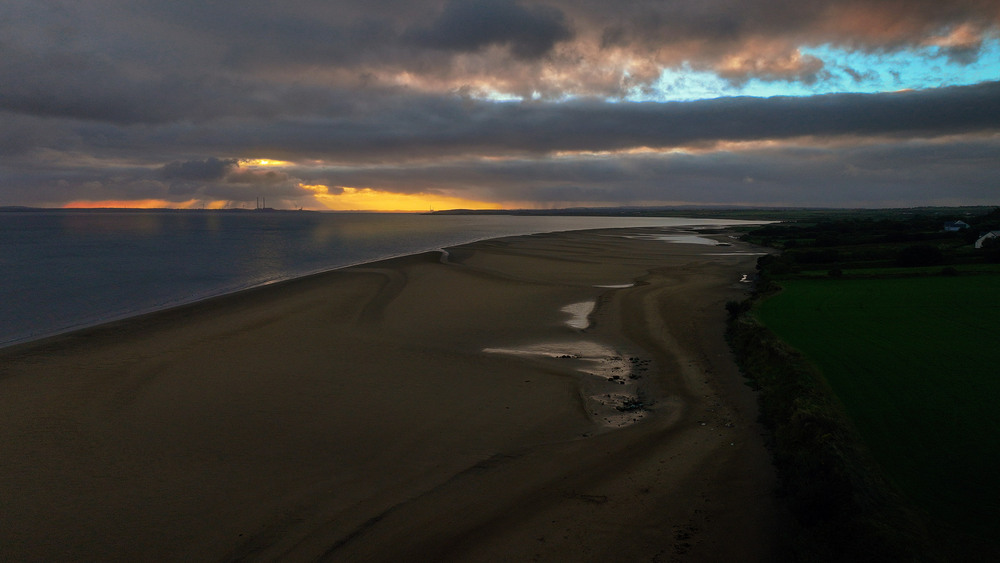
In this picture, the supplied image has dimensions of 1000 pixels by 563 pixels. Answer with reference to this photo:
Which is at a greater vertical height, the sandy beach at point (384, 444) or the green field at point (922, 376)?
the green field at point (922, 376)

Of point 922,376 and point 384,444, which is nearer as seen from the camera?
point 384,444

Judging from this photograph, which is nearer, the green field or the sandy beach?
the green field

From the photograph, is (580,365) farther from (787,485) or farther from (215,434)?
(215,434)

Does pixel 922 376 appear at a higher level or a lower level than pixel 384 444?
higher

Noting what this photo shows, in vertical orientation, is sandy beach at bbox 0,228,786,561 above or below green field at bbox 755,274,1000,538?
below

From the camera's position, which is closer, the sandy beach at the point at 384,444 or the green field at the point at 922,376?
the green field at the point at 922,376
